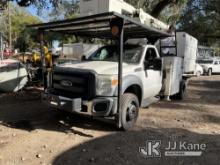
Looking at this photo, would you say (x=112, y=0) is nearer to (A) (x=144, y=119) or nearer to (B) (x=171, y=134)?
(A) (x=144, y=119)

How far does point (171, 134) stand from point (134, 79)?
1.46m

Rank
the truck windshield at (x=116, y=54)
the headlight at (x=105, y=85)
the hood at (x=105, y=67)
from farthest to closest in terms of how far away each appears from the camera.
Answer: the truck windshield at (x=116, y=54)
the hood at (x=105, y=67)
the headlight at (x=105, y=85)

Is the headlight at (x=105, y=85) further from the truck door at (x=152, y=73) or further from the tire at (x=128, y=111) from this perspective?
the truck door at (x=152, y=73)

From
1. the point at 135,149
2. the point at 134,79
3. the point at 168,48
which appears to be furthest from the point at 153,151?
the point at 168,48

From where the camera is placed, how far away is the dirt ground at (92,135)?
17.0 ft

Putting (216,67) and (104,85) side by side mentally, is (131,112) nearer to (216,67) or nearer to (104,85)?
(104,85)

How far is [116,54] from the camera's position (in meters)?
7.92

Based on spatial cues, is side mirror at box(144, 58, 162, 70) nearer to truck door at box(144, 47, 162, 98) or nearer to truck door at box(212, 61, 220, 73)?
truck door at box(144, 47, 162, 98)

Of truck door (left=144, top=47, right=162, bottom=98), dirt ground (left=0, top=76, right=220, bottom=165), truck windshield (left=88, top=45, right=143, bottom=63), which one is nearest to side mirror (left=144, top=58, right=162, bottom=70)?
truck door (left=144, top=47, right=162, bottom=98)

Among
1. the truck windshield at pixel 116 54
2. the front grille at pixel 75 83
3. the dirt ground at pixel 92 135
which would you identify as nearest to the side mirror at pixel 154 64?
the truck windshield at pixel 116 54

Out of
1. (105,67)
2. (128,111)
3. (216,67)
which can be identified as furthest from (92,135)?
(216,67)

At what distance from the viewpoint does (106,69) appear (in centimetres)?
654

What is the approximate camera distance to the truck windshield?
25.1ft

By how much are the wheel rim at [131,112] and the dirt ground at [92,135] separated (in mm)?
257
